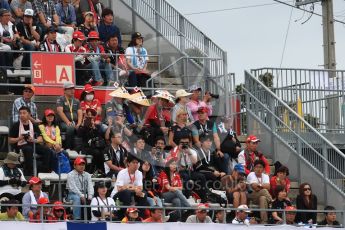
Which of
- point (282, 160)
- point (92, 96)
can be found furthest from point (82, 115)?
point (282, 160)

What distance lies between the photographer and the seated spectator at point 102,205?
2527cm

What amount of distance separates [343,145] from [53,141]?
7.41 meters

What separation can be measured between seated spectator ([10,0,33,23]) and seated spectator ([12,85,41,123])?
3.04 metres

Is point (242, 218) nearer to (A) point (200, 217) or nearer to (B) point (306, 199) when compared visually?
(A) point (200, 217)

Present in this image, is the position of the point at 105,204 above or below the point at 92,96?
below

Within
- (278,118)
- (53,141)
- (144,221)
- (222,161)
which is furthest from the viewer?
(278,118)

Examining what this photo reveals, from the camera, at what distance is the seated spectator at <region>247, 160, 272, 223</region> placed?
2789 centimetres

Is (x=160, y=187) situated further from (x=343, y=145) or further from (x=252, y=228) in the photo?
(x=343, y=145)

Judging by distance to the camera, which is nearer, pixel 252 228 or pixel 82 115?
pixel 252 228

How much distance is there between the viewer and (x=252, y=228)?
2564 centimetres

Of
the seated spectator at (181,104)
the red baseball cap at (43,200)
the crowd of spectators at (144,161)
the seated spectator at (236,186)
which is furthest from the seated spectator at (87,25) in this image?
the red baseball cap at (43,200)

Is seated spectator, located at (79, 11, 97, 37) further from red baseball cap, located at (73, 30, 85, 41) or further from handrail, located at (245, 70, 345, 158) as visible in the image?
handrail, located at (245, 70, 345, 158)

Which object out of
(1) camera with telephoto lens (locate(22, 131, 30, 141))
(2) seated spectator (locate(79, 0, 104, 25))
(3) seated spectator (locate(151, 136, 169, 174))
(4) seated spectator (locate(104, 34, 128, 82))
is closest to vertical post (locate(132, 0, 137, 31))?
(2) seated spectator (locate(79, 0, 104, 25))

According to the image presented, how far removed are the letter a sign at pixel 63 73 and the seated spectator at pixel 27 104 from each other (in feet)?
4.69
